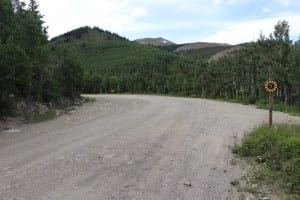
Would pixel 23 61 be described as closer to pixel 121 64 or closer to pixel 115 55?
pixel 121 64

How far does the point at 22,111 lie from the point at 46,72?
6.44m

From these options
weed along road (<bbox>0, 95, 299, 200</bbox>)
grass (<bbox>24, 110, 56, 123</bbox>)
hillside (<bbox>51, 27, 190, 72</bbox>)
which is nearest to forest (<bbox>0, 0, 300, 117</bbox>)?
grass (<bbox>24, 110, 56, 123</bbox>)

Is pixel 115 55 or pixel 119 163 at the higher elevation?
pixel 115 55

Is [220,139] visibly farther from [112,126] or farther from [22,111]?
[22,111]

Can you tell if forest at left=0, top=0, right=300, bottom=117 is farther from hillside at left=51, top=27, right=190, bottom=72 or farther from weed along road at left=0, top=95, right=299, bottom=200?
hillside at left=51, top=27, right=190, bottom=72

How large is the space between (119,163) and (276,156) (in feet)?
11.9

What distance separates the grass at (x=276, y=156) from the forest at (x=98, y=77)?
1102cm

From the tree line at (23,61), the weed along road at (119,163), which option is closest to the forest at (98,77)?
the tree line at (23,61)

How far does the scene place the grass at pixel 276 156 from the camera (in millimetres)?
7207

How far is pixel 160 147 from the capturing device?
10805mm

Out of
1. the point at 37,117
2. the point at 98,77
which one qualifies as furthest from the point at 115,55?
the point at 37,117

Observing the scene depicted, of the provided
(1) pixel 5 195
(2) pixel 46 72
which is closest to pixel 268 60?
(2) pixel 46 72

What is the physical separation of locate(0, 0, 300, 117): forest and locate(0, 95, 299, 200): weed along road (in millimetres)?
5307

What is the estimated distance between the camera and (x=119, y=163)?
8828 mm
